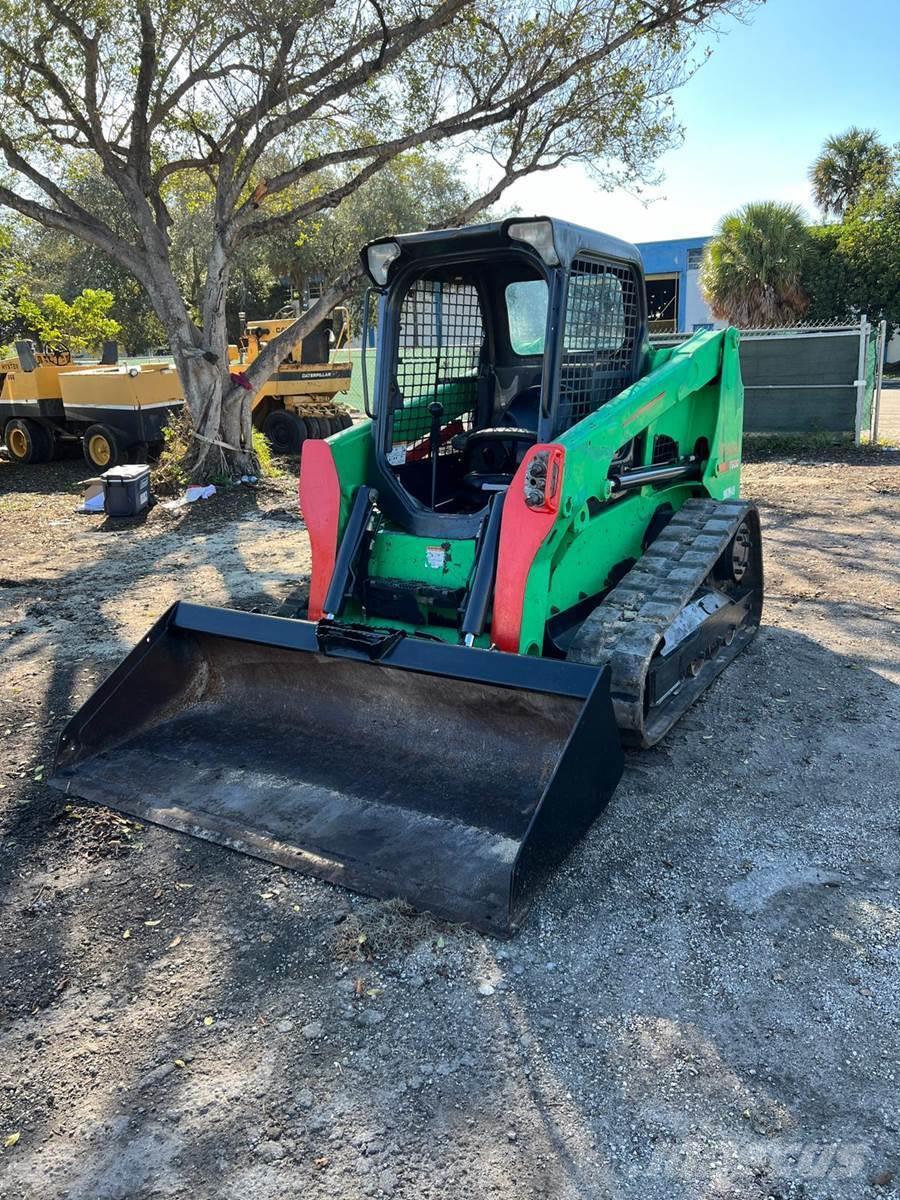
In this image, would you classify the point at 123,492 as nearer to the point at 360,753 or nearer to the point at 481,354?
the point at 481,354

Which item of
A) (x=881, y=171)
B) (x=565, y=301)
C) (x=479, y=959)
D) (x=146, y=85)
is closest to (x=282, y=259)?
(x=881, y=171)

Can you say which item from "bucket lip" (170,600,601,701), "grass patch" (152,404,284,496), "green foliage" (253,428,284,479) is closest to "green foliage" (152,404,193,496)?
"grass patch" (152,404,284,496)

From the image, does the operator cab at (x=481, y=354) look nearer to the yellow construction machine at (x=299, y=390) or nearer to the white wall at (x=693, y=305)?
the yellow construction machine at (x=299, y=390)

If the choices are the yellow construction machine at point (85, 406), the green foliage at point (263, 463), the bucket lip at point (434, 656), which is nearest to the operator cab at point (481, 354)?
the bucket lip at point (434, 656)

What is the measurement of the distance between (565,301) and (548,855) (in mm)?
2548

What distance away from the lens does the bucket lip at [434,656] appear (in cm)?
341

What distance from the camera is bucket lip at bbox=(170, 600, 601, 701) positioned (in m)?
3.41

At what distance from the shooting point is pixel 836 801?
3949 millimetres

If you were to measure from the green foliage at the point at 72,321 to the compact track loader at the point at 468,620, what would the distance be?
16.2 meters

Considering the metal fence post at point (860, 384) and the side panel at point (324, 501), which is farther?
the metal fence post at point (860, 384)

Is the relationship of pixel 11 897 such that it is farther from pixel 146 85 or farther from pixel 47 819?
pixel 146 85

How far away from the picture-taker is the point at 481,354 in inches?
216

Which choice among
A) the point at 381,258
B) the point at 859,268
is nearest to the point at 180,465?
the point at 381,258

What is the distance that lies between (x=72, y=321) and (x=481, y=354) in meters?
17.2
